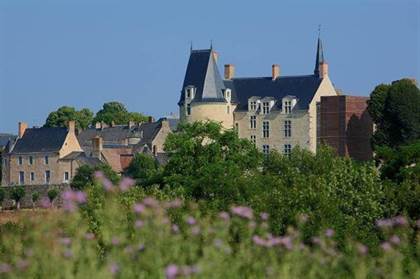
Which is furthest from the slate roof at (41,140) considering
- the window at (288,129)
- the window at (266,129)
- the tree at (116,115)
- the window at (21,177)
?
the tree at (116,115)

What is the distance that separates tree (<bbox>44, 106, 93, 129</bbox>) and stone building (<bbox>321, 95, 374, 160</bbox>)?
38814 millimetres

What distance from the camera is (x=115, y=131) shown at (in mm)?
108438

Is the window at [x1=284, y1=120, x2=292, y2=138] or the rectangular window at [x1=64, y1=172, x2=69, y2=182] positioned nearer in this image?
the window at [x1=284, y1=120, x2=292, y2=138]

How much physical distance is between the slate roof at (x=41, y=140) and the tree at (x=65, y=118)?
67.3ft

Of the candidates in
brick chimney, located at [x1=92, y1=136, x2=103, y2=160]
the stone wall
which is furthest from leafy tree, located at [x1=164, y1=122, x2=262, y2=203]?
brick chimney, located at [x1=92, y1=136, x2=103, y2=160]

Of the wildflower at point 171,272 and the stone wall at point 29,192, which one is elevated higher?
the wildflower at point 171,272

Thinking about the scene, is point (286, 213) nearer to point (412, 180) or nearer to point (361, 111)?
point (412, 180)

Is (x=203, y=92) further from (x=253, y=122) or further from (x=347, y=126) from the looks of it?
(x=347, y=126)

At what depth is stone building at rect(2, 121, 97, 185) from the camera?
8881cm

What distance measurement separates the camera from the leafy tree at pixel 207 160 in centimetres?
4175

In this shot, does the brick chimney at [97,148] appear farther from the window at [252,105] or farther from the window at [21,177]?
the window at [252,105]

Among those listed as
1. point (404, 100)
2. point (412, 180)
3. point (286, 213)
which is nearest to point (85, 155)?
point (404, 100)

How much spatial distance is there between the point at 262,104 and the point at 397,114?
14.2m

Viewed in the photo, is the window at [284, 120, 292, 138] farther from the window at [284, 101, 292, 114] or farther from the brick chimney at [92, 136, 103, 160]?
the brick chimney at [92, 136, 103, 160]
